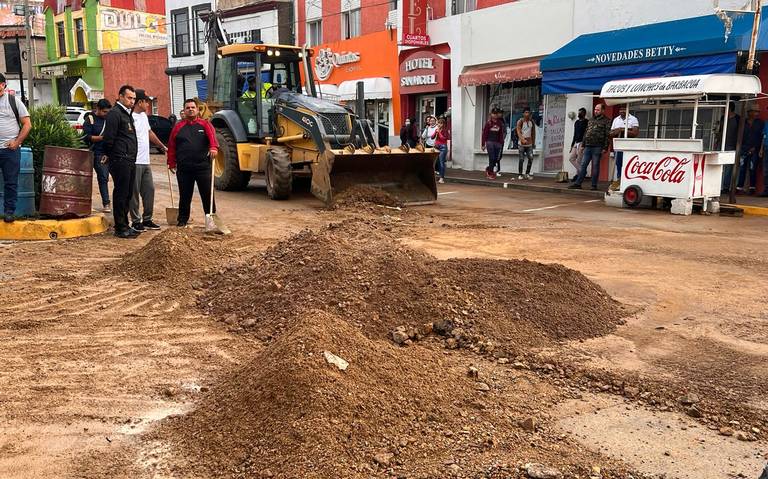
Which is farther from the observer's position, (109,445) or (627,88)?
(627,88)

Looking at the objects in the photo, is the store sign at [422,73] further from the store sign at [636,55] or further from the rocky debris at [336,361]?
the rocky debris at [336,361]

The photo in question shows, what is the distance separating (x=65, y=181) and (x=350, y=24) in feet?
59.9

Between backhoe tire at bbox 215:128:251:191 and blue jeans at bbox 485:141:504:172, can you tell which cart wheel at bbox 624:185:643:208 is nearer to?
blue jeans at bbox 485:141:504:172

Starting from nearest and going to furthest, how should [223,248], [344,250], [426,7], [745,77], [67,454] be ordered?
[67,454] → [344,250] → [223,248] → [745,77] → [426,7]

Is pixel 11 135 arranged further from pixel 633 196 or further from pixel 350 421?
pixel 633 196

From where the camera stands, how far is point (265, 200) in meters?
12.9

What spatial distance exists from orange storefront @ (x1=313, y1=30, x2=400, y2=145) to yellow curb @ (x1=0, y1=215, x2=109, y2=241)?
13801 millimetres

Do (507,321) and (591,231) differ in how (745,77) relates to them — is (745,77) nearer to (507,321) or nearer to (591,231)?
(591,231)

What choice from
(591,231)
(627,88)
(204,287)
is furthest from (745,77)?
(204,287)

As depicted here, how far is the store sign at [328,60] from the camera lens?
24.9m

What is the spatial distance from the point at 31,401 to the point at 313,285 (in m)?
2.32

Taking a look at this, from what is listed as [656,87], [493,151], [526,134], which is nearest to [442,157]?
[493,151]

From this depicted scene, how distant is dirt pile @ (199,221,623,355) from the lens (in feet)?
16.6

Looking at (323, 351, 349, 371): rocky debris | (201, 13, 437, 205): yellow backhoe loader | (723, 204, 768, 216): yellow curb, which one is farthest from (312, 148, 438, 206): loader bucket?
(323, 351, 349, 371): rocky debris
